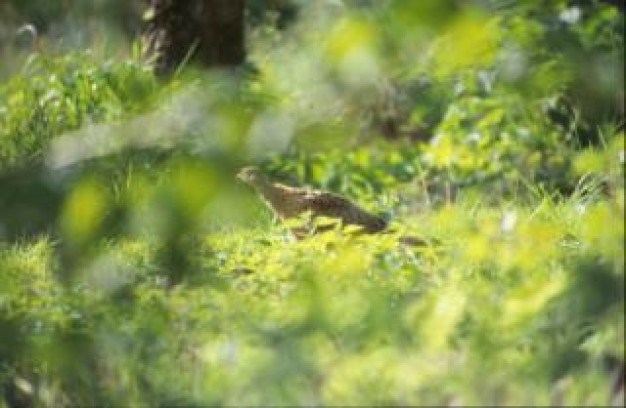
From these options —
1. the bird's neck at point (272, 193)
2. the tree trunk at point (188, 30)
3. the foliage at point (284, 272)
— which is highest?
the foliage at point (284, 272)

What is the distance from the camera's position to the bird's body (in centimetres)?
401

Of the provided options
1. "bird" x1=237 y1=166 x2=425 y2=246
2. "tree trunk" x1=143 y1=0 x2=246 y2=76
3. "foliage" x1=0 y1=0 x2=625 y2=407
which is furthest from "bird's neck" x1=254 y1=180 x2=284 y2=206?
"tree trunk" x1=143 y1=0 x2=246 y2=76

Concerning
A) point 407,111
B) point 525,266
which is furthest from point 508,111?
point 525,266

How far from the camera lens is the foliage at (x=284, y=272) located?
1304 millimetres

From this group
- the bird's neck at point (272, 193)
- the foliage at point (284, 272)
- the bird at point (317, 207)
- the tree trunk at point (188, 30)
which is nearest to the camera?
the foliage at point (284, 272)

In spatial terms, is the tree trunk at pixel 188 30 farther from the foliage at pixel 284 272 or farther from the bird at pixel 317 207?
the bird at pixel 317 207

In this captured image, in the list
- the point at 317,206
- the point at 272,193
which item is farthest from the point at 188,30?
the point at 317,206

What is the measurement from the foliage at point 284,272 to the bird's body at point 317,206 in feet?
0.73

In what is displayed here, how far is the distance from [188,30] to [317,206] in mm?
2691

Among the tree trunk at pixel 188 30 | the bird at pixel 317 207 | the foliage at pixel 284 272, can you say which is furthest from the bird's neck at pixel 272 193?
the tree trunk at pixel 188 30

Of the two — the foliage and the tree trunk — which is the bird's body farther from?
the tree trunk

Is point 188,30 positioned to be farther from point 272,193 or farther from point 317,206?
point 317,206

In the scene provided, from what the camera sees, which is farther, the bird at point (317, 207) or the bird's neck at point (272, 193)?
the bird's neck at point (272, 193)

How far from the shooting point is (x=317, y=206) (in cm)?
411
